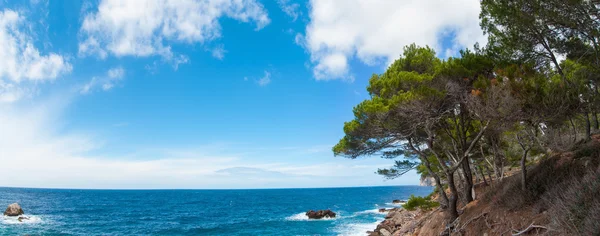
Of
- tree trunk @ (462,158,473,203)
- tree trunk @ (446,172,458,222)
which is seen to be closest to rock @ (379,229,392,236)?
tree trunk @ (462,158,473,203)

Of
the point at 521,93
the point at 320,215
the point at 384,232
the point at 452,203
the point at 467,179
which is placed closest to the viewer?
the point at 521,93

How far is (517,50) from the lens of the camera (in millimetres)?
10102

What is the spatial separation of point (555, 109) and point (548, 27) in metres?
2.28

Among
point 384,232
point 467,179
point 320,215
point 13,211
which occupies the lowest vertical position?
point 384,232

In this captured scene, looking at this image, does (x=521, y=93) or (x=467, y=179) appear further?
(x=467, y=179)

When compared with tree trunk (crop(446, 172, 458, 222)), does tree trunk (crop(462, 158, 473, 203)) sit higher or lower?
higher

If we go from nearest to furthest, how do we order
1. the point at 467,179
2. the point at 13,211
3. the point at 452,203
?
the point at 452,203, the point at 467,179, the point at 13,211

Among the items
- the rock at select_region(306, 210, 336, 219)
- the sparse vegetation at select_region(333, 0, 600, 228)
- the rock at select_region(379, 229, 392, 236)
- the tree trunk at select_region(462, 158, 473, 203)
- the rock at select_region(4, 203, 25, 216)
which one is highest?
the sparse vegetation at select_region(333, 0, 600, 228)

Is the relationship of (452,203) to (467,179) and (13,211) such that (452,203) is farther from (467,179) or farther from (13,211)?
(13,211)

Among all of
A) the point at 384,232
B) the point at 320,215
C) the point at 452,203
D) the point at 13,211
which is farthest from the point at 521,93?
the point at 13,211

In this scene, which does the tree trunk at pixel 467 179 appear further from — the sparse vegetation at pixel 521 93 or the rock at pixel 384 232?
the rock at pixel 384 232

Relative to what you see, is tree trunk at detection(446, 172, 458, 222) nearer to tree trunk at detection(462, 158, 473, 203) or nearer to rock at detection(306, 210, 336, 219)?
tree trunk at detection(462, 158, 473, 203)

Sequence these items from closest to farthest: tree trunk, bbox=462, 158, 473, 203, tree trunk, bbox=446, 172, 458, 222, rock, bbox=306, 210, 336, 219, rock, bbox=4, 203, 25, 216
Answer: tree trunk, bbox=446, 172, 458, 222 → tree trunk, bbox=462, 158, 473, 203 → rock, bbox=306, 210, 336, 219 → rock, bbox=4, 203, 25, 216

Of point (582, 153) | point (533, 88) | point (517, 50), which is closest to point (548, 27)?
point (517, 50)
